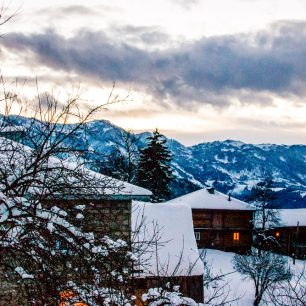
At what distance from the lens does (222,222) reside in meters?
54.1

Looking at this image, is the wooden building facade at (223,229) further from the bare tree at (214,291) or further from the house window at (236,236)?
the bare tree at (214,291)

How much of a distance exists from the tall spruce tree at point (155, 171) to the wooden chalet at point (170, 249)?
22.5 metres

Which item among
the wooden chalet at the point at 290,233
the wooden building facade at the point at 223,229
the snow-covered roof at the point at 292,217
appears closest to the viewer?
the wooden building facade at the point at 223,229

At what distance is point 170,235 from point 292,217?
165 ft

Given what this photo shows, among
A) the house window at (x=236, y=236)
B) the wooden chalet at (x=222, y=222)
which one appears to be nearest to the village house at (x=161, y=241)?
the wooden chalet at (x=222, y=222)

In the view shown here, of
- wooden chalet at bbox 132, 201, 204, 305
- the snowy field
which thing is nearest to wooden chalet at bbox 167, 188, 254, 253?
the snowy field

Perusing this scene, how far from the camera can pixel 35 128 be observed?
8.22 meters

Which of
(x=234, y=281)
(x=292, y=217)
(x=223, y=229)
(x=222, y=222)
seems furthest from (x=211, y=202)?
(x=234, y=281)

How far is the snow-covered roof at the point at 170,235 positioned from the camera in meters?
15.8

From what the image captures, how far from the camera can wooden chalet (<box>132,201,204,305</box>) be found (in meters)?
15.4

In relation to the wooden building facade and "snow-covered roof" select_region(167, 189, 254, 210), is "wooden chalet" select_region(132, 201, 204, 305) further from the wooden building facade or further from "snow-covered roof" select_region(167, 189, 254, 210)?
the wooden building facade

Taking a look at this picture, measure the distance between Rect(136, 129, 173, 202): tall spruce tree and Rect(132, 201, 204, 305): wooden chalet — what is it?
73.8 ft

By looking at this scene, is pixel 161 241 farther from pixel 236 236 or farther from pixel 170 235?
pixel 236 236

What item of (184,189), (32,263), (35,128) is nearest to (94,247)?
(32,263)
